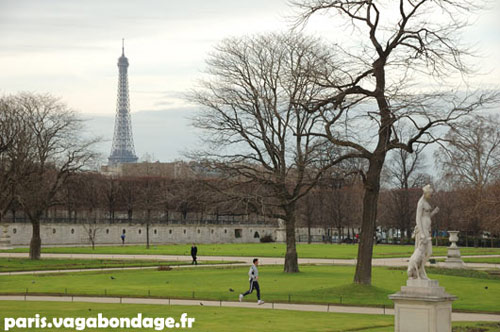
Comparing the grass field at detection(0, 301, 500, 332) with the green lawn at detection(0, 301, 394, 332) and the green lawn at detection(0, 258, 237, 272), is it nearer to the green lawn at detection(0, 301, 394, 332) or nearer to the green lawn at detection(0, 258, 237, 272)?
the green lawn at detection(0, 301, 394, 332)

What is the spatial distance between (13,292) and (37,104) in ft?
114

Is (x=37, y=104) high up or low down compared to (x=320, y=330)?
up

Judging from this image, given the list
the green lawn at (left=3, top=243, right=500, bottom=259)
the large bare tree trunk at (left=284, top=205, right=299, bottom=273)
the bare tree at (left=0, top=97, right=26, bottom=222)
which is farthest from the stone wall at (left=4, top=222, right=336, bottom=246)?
the large bare tree trunk at (left=284, top=205, right=299, bottom=273)

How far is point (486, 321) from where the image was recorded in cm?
2455

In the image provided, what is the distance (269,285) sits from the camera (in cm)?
3638

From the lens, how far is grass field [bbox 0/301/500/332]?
22266 mm

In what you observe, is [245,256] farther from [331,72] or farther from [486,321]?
[486,321]

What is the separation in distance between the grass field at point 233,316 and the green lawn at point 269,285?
13.0 feet

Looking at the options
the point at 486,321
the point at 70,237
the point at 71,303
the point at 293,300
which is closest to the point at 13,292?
the point at 71,303

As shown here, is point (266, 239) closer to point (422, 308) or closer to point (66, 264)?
point (66, 264)

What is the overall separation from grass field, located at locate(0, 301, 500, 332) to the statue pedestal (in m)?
2.79

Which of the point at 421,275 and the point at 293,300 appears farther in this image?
the point at 293,300

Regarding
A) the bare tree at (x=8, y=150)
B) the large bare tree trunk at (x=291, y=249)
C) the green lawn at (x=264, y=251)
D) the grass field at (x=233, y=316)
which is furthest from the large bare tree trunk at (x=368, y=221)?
the green lawn at (x=264, y=251)

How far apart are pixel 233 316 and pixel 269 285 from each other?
1180 cm
